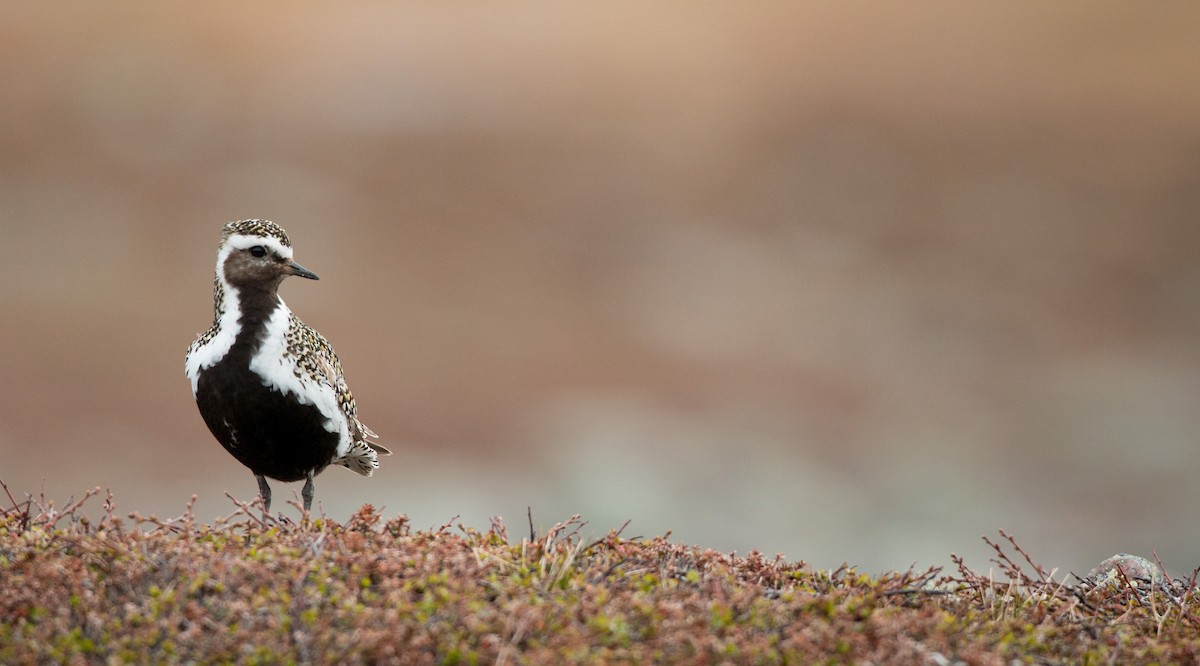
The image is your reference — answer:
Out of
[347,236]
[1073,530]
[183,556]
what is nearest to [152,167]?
[347,236]

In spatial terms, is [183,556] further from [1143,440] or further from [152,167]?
[152,167]

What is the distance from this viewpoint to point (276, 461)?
7.12 m

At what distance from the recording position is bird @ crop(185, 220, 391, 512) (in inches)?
269

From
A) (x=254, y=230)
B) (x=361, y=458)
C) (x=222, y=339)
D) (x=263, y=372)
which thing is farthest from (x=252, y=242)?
(x=361, y=458)

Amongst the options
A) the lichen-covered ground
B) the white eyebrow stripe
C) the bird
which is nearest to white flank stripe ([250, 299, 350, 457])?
the bird

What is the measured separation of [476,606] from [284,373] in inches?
123

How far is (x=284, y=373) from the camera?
22.7 feet

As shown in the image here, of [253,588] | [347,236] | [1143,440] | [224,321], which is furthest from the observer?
[347,236]

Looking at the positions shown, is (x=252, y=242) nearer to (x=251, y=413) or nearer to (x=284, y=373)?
(x=284, y=373)

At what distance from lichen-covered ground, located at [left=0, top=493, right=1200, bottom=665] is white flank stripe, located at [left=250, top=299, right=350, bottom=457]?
5.10 feet

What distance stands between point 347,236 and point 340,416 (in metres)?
20.0

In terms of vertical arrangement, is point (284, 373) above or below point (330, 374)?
below

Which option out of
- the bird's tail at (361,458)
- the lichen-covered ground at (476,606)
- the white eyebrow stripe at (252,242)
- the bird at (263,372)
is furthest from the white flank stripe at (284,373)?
the lichen-covered ground at (476,606)

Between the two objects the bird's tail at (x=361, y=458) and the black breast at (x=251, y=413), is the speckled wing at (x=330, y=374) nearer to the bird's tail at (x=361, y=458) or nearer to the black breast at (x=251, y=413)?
the bird's tail at (x=361, y=458)
